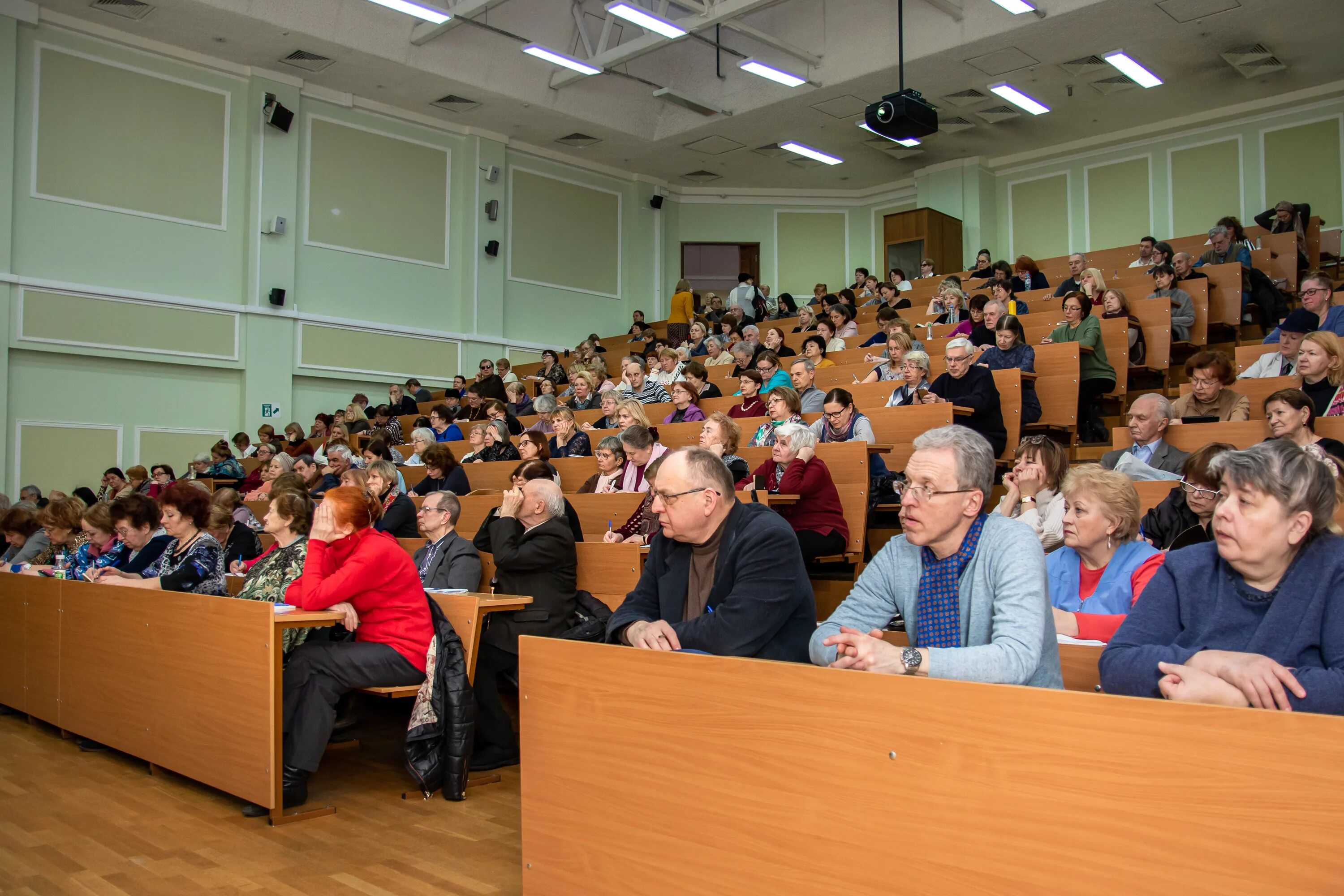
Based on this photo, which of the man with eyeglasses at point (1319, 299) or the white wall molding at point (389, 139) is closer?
the man with eyeglasses at point (1319, 299)

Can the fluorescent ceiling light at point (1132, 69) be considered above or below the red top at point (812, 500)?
above

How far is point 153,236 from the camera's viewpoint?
8.63 metres

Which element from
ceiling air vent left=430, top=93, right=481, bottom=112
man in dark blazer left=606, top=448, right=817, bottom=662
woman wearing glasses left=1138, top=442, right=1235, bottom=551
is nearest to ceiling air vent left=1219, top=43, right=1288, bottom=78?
ceiling air vent left=430, top=93, right=481, bottom=112

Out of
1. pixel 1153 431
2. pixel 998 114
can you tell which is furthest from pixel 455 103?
pixel 1153 431

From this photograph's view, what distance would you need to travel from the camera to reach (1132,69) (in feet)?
28.2

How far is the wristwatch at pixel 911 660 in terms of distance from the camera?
1.50 metres

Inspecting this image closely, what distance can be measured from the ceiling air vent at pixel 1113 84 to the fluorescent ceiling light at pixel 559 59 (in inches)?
183

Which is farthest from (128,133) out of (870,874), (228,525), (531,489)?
(870,874)

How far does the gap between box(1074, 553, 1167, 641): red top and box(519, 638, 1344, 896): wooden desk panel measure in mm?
835

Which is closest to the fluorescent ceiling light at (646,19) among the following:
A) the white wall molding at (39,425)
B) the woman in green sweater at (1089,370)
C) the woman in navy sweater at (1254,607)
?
the woman in green sweater at (1089,370)

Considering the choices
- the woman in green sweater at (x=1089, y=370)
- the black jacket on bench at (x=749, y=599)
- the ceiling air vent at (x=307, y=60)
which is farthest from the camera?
the ceiling air vent at (x=307, y=60)

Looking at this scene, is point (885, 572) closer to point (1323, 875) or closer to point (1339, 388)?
point (1323, 875)

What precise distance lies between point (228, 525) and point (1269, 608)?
154 inches

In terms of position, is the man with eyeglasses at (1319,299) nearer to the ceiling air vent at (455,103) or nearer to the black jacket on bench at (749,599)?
the black jacket on bench at (749,599)
